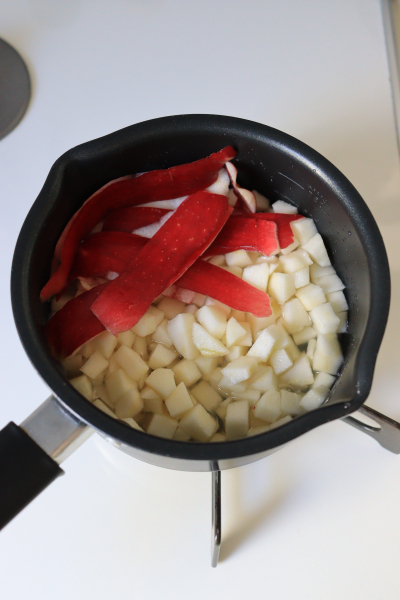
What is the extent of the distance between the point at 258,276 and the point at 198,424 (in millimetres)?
263

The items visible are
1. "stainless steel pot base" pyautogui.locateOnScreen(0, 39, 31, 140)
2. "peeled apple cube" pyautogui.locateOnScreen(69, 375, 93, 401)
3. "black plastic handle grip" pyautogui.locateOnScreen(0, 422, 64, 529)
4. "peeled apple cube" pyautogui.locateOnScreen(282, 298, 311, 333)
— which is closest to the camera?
"black plastic handle grip" pyautogui.locateOnScreen(0, 422, 64, 529)

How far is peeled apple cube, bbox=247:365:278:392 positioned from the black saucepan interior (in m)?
0.12

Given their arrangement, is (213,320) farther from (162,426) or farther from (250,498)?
(250,498)

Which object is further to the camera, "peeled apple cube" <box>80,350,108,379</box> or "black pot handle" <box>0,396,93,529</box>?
"peeled apple cube" <box>80,350,108,379</box>

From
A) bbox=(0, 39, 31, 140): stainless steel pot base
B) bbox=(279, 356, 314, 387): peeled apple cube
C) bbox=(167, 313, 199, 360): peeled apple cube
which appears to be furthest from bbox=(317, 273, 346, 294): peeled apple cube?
Answer: bbox=(0, 39, 31, 140): stainless steel pot base

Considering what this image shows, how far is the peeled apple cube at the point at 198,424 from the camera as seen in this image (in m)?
0.74

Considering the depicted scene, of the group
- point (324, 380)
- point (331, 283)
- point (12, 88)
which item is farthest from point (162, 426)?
point (12, 88)

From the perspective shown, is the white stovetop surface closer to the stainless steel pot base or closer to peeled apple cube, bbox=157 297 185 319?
the stainless steel pot base

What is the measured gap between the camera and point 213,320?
0.80m

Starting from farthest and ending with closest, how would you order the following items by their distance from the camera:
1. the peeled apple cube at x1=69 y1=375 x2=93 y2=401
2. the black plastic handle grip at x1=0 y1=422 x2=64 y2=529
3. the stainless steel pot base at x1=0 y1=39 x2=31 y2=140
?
the stainless steel pot base at x1=0 y1=39 x2=31 y2=140
the peeled apple cube at x1=69 y1=375 x2=93 y2=401
the black plastic handle grip at x1=0 y1=422 x2=64 y2=529

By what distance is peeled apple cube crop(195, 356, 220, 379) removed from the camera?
799 millimetres

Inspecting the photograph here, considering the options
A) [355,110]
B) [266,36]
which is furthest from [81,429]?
[266,36]

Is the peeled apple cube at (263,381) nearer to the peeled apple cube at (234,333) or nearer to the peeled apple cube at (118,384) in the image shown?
the peeled apple cube at (234,333)

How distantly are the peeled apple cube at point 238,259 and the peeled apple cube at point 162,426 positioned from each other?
284 millimetres
